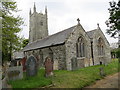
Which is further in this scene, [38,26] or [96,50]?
[38,26]

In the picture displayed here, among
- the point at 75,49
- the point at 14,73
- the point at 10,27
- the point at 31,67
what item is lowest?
the point at 14,73

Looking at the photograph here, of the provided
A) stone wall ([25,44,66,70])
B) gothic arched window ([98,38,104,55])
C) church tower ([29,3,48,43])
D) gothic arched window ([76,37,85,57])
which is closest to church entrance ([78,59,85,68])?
gothic arched window ([76,37,85,57])

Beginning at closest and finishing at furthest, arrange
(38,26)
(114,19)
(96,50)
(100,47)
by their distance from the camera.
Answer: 1. (114,19)
2. (96,50)
3. (100,47)
4. (38,26)

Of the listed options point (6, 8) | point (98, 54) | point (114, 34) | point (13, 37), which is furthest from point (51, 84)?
point (98, 54)

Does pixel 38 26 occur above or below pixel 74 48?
above

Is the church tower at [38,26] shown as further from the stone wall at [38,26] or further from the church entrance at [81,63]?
the church entrance at [81,63]

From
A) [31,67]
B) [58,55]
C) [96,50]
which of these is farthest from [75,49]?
[31,67]

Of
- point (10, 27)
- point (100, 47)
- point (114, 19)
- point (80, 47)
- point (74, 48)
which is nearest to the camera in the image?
point (114, 19)

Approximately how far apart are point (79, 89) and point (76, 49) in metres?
8.56

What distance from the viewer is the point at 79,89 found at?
687 cm

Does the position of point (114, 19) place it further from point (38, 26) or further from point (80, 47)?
point (38, 26)

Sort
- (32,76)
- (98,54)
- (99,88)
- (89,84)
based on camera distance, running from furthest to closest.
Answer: (98,54) → (32,76) → (89,84) → (99,88)

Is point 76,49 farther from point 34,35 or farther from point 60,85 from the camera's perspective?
point 34,35

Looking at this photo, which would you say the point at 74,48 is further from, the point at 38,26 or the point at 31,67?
the point at 38,26
